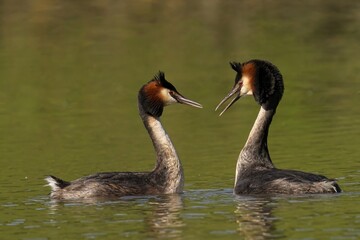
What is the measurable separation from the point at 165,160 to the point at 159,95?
2.93 feet

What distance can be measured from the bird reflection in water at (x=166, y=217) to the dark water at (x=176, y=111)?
0.09 feet

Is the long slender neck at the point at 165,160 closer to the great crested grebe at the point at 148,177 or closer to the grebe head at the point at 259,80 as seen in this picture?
the great crested grebe at the point at 148,177

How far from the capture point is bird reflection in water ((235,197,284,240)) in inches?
639

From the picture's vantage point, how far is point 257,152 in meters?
20.6

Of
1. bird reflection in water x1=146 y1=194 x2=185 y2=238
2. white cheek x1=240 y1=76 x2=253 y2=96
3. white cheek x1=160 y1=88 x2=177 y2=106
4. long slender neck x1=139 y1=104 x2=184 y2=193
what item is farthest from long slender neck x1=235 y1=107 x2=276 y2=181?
white cheek x1=160 y1=88 x2=177 y2=106

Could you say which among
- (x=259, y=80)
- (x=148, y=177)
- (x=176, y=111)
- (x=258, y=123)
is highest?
(x=176, y=111)

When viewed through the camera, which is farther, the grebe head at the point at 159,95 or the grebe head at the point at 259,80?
the grebe head at the point at 159,95

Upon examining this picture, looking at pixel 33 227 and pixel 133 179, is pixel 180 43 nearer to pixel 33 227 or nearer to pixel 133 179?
pixel 133 179

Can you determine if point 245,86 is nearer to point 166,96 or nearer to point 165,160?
point 166,96

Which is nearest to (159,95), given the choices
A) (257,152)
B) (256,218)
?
(257,152)

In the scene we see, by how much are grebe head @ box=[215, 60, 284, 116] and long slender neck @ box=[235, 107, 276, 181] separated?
294 millimetres

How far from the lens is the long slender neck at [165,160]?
66.7ft

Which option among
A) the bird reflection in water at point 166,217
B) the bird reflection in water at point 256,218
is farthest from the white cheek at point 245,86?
the bird reflection in water at point 256,218

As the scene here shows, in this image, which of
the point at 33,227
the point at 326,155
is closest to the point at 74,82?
the point at 326,155
